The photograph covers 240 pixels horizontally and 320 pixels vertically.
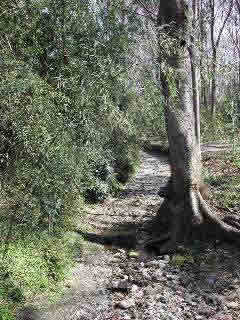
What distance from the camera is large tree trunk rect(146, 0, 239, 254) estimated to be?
11023mm

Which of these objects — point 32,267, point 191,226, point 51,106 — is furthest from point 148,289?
point 51,106

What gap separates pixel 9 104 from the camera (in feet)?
30.8

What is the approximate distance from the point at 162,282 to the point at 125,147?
38.2 ft

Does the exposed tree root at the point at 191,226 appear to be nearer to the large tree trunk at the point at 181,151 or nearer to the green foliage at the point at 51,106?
the large tree trunk at the point at 181,151

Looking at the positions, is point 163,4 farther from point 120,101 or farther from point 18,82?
point 18,82

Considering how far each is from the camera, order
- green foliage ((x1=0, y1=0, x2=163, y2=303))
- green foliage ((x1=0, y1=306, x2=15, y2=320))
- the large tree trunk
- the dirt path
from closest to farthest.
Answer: green foliage ((x1=0, y1=306, x2=15, y2=320)), the dirt path, green foliage ((x1=0, y1=0, x2=163, y2=303)), the large tree trunk

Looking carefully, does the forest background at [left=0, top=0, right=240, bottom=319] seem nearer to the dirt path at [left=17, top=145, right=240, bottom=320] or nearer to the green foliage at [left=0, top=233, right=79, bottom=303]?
the green foliage at [left=0, top=233, right=79, bottom=303]

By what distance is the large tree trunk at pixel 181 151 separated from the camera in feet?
36.2

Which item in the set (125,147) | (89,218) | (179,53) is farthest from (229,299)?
(125,147)

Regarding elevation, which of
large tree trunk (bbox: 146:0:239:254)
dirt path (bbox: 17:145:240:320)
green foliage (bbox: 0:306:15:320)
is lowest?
dirt path (bbox: 17:145:240:320)

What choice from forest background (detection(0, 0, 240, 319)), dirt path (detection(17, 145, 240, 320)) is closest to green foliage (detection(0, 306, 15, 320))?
dirt path (detection(17, 145, 240, 320))

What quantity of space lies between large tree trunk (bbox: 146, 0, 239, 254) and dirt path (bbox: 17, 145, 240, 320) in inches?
31.2

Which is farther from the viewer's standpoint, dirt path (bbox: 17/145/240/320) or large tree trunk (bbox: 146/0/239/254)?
large tree trunk (bbox: 146/0/239/254)

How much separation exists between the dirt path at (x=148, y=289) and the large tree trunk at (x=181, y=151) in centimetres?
79
